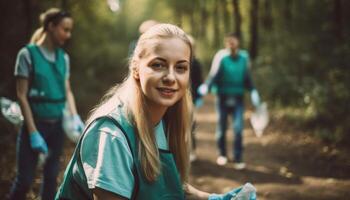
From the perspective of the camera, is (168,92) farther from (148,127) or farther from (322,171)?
(322,171)

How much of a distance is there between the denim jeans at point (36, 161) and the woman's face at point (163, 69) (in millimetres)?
2417

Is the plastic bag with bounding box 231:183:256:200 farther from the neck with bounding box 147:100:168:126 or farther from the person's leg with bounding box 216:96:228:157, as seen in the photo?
the person's leg with bounding box 216:96:228:157

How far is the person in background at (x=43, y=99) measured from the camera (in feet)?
12.6

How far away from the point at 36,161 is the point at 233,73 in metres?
4.49

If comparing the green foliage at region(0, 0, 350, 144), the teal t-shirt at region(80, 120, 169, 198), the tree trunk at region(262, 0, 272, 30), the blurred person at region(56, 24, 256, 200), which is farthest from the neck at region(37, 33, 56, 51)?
the tree trunk at region(262, 0, 272, 30)

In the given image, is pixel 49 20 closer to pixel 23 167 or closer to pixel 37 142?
pixel 37 142

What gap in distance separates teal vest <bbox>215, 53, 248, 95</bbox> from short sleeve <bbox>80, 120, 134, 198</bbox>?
6.11m

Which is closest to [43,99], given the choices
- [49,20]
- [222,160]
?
[49,20]

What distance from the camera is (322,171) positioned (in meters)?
7.50

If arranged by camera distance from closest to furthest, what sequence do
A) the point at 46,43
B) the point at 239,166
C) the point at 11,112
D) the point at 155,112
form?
the point at 155,112 → the point at 46,43 → the point at 11,112 → the point at 239,166

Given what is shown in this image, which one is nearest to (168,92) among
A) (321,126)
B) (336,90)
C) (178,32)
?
(178,32)

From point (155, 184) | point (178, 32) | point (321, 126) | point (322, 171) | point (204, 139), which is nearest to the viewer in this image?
point (155, 184)

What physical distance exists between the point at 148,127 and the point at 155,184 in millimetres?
250

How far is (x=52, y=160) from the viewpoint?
429cm
